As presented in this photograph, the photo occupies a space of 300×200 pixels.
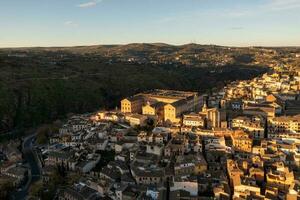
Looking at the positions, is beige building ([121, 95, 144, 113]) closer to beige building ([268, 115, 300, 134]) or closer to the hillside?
the hillside

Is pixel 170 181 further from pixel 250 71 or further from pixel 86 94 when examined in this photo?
pixel 250 71

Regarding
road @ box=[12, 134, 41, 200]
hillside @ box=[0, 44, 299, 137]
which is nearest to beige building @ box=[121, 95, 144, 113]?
road @ box=[12, 134, 41, 200]

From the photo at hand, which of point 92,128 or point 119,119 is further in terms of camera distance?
point 119,119

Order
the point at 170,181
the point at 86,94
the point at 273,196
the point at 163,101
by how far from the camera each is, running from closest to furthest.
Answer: the point at 273,196 < the point at 170,181 < the point at 163,101 < the point at 86,94

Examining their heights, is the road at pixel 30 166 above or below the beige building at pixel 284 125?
below

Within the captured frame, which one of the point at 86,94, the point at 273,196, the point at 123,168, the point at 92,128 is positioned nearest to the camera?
the point at 273,196

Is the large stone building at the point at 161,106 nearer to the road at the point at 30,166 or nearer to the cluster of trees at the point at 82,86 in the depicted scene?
the cluster of trees at the point at 82,86

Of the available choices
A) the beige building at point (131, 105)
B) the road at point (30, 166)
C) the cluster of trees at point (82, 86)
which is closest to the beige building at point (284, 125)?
the beige building at point (131, 105)

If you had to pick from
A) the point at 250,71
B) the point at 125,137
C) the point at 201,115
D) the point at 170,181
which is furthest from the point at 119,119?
the point at 250,71
